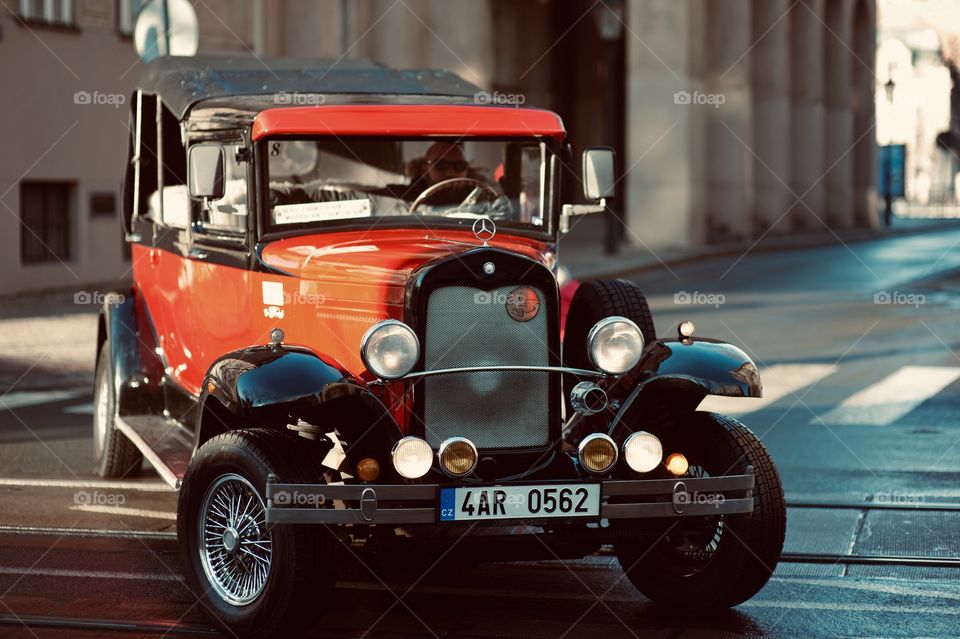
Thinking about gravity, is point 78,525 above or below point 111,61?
below

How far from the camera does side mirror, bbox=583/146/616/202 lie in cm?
774

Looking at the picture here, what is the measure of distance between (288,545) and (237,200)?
2235mm

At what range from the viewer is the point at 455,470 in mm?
6023

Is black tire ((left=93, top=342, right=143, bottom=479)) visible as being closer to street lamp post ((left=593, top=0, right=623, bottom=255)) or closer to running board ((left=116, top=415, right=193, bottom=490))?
running board ((left=116, top=415, right=193, bottom=490))

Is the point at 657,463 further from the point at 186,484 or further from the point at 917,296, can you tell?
the point at 917,296

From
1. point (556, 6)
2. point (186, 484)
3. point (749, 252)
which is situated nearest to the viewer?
point (186, 484)

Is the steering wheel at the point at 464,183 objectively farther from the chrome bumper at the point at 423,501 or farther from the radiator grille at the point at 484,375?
the chrome bumper at the point at 423,501

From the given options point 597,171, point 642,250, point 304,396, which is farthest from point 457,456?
point 642,250

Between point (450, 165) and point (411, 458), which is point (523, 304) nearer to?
point (411, 458)

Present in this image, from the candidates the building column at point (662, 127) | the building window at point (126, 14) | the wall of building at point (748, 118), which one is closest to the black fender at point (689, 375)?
the building window at point (126, 14)

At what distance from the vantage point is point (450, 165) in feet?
25.1

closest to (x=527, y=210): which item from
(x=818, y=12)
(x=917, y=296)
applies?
(x=917, y=296)

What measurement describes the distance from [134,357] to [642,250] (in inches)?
1004

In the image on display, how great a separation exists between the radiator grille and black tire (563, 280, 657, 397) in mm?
825
